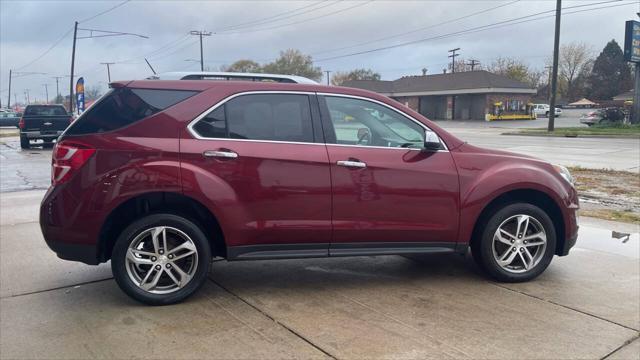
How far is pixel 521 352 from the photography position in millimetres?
3451

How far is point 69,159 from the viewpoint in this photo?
4016 mm

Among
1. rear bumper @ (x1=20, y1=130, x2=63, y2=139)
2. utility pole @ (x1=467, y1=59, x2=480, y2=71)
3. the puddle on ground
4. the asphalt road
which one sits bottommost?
the asphalt road

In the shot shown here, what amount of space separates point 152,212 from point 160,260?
38 centimetres

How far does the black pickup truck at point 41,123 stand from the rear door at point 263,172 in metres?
19.9

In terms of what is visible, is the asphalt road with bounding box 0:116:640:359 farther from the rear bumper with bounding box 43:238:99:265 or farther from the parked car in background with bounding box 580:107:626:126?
the parked car in background with bounding box 580:107:626:126

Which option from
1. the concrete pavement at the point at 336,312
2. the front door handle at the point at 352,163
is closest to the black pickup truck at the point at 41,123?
the concrete pavement at the point at 336,312

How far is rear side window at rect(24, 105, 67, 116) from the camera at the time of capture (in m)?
21.9

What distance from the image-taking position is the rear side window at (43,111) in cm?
2185

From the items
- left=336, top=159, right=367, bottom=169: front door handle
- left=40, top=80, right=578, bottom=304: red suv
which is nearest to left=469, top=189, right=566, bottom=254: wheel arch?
left=40, top=80, right=578, bottom=304: red suv

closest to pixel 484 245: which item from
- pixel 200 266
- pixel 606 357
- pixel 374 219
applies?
pixel 374 219

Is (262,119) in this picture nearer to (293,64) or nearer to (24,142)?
(24,142)

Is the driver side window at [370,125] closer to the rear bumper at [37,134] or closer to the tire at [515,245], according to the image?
the tire at [515,245]

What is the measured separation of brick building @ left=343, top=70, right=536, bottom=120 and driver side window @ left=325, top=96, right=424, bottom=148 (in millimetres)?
55100

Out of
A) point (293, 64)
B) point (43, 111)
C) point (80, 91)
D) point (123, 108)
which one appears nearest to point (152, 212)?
point (123, 108)
